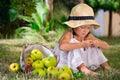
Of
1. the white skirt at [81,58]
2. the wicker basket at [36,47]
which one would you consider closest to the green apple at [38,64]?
the wicker basket at [36,47]

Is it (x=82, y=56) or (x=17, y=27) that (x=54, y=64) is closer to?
(x=82, y=56)

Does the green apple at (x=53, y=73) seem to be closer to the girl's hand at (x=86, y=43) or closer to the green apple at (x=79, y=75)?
the green apple at (x=79, y=75)

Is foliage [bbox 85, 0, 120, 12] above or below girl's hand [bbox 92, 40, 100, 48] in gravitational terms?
below

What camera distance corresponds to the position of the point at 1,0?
12.3m

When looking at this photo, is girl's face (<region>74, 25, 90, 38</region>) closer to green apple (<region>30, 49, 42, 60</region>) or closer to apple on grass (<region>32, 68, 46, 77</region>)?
green apple (<region>30, 49, 42, 60</region>)

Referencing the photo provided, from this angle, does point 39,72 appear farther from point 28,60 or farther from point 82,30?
point 82,30

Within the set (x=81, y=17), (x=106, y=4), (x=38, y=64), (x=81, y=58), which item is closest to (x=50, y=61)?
(x=38, y=64)

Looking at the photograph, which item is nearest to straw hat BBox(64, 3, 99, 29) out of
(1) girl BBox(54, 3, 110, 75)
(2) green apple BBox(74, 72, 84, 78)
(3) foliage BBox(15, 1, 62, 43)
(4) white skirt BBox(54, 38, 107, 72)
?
(1) girl BBox(54, 3, 110, 75)

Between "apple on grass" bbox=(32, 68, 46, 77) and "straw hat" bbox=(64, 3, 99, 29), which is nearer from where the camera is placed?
"apple on grass" bbox=(32, 68, 46, 77)

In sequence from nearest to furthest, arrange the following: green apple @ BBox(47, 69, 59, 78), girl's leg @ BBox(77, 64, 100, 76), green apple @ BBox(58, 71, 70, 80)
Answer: green apple @ BBox(58, 71, 70, 80) → green apple @ BBox(47, 69, 59, 78) → girl's leg @ BBox(77, 64, 100, 76)

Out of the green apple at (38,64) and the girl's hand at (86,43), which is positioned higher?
the girl's hand at (86,43)

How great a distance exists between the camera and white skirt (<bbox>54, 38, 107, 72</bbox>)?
15.4 ft

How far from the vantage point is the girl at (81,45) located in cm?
470

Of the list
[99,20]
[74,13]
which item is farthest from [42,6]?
[74,13]
